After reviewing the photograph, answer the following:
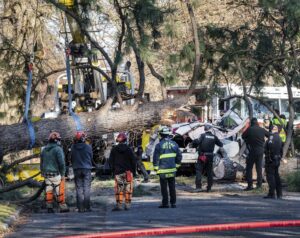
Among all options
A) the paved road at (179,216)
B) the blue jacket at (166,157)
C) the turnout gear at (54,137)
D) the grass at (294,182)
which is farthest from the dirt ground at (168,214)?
the turnout gear at (54,137)

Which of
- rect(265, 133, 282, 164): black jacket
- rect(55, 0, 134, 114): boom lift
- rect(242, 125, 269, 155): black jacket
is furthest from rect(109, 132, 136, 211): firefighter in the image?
rect(55, 0, 134, 114): boom lift

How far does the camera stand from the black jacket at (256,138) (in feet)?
69.9

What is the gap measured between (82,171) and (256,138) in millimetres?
5517

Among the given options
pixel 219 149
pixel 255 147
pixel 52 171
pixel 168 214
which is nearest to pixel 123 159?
pixel 52 171

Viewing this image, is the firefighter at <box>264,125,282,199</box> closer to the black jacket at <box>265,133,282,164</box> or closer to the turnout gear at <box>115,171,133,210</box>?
the black jacket at <box>265,133,282,164</box>

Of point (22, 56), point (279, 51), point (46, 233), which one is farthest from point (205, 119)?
point (46, 233)

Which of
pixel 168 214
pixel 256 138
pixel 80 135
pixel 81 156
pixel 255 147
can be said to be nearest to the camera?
pixel 168 214

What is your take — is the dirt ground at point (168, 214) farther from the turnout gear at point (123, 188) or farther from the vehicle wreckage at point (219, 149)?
the vehicle wreckage at point (219, 149)

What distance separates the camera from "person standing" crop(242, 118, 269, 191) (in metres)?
21.3

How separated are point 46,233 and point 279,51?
13.5 metres

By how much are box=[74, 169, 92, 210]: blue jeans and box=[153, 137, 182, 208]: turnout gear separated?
58.8 inches

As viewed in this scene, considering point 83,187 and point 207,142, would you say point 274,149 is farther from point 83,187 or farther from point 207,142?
point 83,187

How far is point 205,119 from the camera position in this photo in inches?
1163

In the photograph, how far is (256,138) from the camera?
2130 cm
